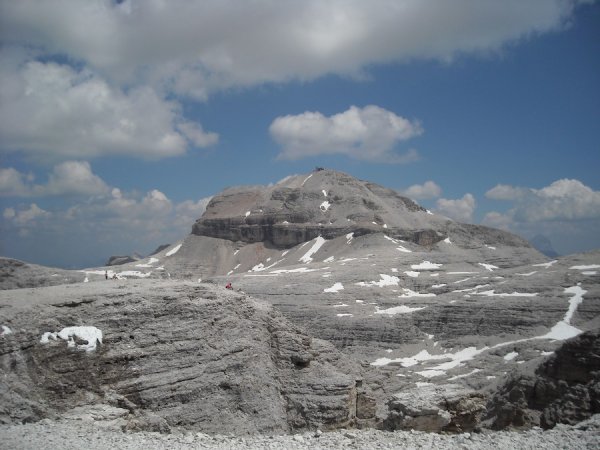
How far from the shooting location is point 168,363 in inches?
950

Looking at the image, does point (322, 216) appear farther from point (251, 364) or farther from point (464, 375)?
point (251, 364)

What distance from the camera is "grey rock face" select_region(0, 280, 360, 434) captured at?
22.1 meters

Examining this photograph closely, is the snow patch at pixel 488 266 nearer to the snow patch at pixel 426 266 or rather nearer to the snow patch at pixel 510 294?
the snow patch at pixel 426 266

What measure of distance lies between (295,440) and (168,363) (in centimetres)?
753

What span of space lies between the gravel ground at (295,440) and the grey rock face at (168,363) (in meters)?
2.05

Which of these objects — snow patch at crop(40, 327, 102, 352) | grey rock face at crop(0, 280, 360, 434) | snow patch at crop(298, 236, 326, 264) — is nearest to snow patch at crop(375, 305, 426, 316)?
grey rock face at crop(0, 280, 360, 434)

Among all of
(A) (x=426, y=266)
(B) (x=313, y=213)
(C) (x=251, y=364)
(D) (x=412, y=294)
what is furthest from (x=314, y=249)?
(C) (x=251, y=364)

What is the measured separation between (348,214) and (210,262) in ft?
144

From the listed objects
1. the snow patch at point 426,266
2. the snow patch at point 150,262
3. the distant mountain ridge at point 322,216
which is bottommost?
the snow patch at point 426,266

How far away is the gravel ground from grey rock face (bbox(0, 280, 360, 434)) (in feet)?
6.72

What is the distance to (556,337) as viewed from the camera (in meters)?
65.1

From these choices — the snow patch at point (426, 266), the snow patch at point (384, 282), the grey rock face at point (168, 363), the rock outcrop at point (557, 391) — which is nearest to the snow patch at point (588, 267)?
the snow patch at point (426, 266)

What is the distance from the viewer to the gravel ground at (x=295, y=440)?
17.2m

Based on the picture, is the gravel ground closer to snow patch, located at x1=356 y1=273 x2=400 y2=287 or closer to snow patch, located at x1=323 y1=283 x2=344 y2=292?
snow patch, located at x1=323 y1=283 x2=344 y2=292
